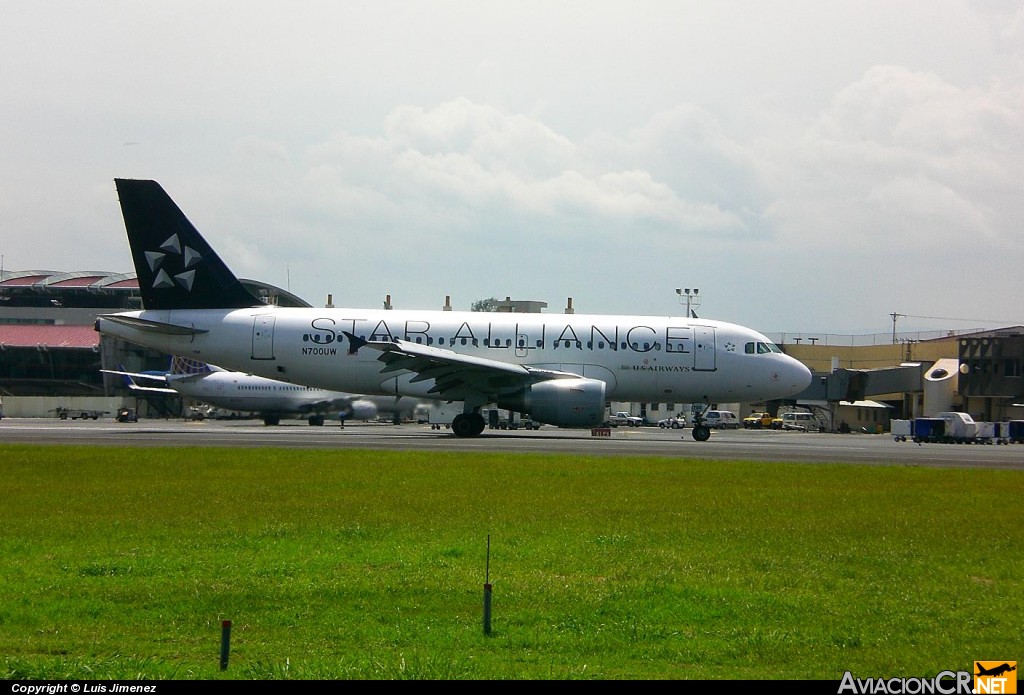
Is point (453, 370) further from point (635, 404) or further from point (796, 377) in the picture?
point (635, 404)

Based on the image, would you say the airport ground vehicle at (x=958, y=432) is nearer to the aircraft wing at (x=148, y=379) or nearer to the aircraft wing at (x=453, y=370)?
the aircraft wing at (x=453, y=370)

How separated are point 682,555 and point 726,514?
4.08 meters

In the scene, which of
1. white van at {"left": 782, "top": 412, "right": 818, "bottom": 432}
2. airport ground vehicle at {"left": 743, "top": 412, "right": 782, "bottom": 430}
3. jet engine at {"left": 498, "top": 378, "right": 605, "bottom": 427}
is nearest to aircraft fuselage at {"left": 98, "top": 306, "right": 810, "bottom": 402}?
jet engine at {"left": 498, "top": 378, "right": 605, "bottom": 427}

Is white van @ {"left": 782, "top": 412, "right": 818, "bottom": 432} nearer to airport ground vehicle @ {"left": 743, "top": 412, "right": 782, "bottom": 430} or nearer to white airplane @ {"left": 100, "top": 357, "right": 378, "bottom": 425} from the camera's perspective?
airport ground vehicle @ {"left": 743, "top": 412, "right": 782, "bottom": 430}

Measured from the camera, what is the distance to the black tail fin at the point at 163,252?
38656 mm

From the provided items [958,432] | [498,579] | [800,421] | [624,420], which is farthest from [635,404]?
[498,579]

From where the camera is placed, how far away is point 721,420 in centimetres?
7988

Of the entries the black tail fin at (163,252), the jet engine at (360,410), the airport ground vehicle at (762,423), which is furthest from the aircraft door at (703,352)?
the airport ground vehicle at (762,423)

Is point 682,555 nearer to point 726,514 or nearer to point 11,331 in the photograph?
point 726,514

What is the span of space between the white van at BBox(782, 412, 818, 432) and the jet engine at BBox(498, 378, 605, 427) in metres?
42.7

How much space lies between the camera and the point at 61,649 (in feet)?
27.3

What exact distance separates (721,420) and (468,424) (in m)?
45.3

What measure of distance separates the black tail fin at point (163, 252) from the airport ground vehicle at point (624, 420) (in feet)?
140

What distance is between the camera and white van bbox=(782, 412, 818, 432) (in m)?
75.9
